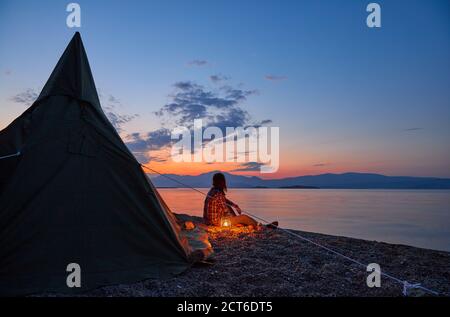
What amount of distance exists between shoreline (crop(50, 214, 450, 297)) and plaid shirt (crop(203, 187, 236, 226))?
54.7 inches

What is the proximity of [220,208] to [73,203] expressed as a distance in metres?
4.35

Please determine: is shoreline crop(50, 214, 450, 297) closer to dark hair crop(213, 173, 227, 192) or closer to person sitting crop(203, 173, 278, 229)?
person sitting crop(203, 173, 278, 229)

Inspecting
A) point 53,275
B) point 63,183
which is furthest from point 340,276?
point 63,183

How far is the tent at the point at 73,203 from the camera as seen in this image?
12.3 feet

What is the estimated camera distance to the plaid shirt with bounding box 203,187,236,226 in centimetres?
774

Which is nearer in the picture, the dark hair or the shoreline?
the shoreline

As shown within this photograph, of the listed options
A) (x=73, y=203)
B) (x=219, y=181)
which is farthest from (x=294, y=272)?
(x=219, y=181)

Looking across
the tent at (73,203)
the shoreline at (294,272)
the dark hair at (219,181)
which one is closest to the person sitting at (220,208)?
the dark hair at (219,181)

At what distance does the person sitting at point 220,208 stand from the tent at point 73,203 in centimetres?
306

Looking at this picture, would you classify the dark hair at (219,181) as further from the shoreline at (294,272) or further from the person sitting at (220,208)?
the shoreline at (294,272)

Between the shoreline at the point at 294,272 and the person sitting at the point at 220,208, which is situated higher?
the person sitting at the point at 220,208

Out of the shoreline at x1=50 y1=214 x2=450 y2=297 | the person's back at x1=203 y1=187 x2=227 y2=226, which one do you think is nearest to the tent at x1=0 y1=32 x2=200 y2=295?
the shoreline at x1=50 y1=214 x2=450 y2=297

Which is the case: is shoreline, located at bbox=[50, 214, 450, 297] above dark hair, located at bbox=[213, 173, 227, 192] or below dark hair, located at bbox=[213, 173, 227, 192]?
below

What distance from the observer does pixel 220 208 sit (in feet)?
25.9
